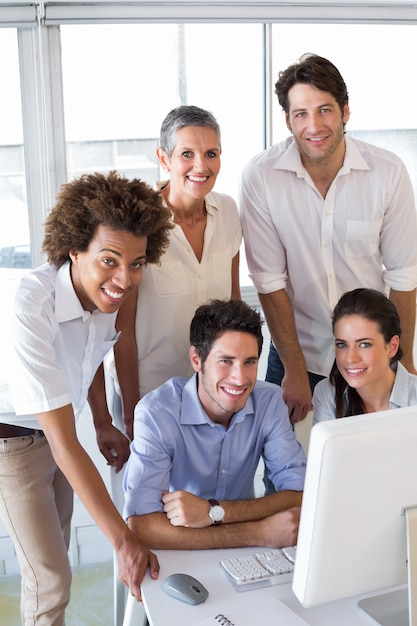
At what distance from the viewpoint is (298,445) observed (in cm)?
196

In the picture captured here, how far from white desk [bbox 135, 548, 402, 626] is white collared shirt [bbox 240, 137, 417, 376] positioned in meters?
1.05

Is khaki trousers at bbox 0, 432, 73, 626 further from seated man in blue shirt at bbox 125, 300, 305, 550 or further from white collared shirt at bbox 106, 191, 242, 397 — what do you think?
white collared shirt at bbox 106, 191, 242, 397

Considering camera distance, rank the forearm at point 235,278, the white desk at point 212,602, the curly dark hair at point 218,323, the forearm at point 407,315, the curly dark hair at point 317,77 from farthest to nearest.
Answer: the forearm at point 407,315 < the forearm at point 235,278 < the curly dark hair at point 317,77 < the curly dark hair at point 218,323 < the white desk at point 212,602

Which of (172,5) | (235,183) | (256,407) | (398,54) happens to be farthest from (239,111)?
(256,407)

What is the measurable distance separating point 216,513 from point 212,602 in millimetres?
294

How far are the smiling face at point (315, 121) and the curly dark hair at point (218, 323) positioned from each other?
0.56 m

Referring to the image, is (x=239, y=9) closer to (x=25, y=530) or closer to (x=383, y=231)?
(x=383, y=231)

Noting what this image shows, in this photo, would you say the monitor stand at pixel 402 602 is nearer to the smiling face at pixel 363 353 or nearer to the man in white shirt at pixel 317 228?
the smiling face at pixel 363 353

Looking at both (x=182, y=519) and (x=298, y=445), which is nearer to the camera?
(x=182, y=519)

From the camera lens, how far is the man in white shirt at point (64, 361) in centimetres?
162

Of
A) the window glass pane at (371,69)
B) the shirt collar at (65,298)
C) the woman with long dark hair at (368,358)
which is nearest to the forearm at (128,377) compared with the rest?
the shirt collar at (65,298)

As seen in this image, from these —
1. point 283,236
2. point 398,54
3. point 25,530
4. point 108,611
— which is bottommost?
point 108,611

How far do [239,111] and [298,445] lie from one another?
185 cm

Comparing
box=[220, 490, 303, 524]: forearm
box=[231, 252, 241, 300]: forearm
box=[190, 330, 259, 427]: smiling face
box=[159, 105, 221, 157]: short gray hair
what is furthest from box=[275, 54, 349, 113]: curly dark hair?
box=[220, 490, 303, 524]: forearm
